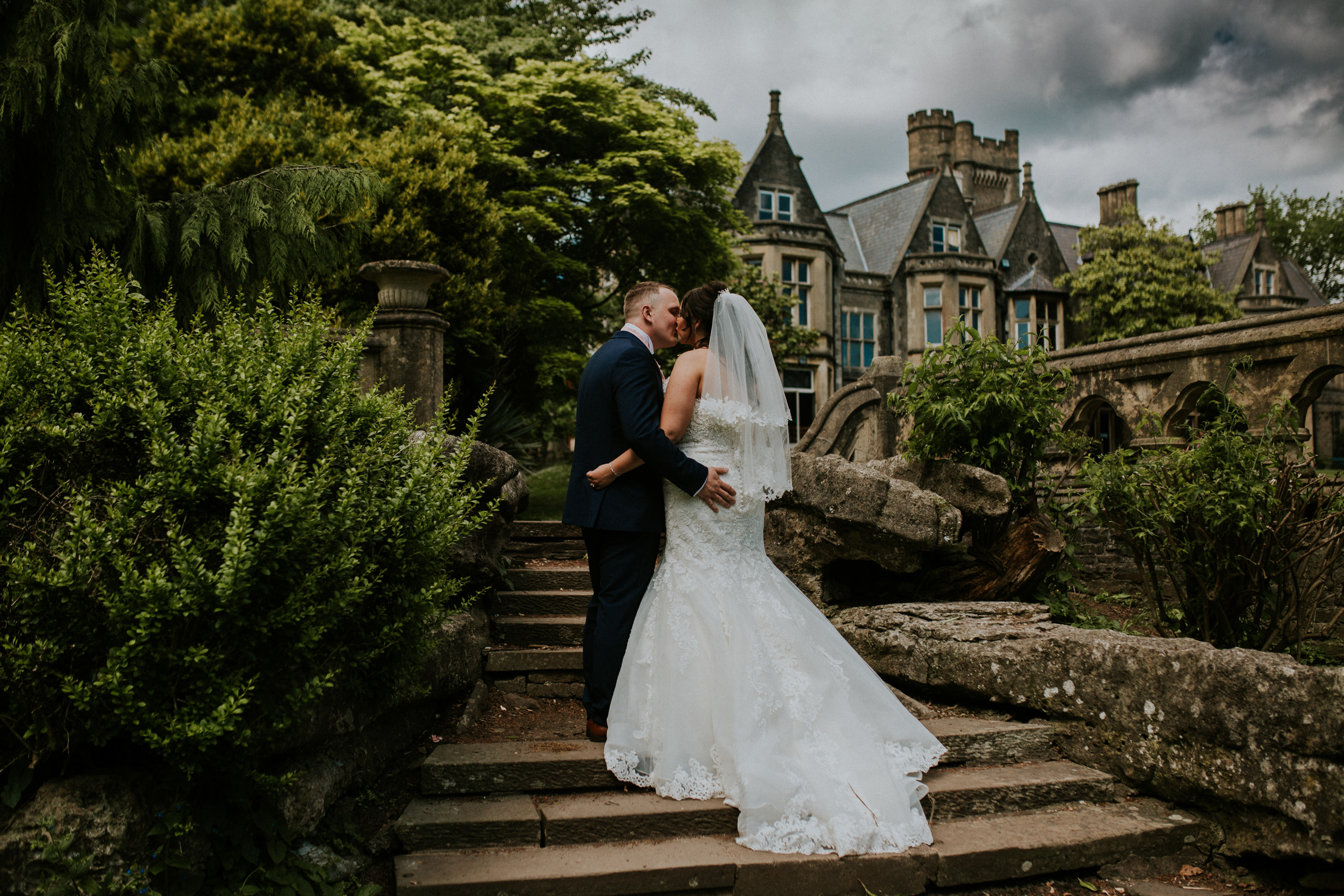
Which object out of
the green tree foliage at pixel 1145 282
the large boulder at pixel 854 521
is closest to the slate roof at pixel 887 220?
the green tree foliage at pixel 1145 282

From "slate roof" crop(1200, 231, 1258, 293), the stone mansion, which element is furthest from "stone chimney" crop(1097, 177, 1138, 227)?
"slate roof" crop(1200, 231, 1258, 293)

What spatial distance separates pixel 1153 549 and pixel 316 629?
5.21 metres

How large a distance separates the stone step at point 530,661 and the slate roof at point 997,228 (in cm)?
3102

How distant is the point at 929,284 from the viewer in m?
30.2

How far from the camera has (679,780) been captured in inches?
135

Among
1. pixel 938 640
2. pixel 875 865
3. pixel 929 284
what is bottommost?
pixel 875 865

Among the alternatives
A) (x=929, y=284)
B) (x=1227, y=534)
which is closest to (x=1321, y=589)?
(x=1227, y=534)

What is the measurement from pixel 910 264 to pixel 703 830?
1160 inches

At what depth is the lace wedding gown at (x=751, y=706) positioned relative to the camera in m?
3.22

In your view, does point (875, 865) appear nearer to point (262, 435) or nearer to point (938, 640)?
point (938, 640)

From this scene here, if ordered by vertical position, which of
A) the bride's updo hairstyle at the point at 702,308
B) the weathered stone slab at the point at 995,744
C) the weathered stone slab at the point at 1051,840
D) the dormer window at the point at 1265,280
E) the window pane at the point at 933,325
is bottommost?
the weathered stone slab at the point at 1051,840

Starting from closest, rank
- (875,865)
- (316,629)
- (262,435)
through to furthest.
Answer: (316,629) → (262,435) → (875,865)

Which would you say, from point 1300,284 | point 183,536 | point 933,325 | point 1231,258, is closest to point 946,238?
point 933,325

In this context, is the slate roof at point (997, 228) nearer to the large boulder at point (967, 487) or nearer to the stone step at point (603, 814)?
the large boulder at point (967, 487)
